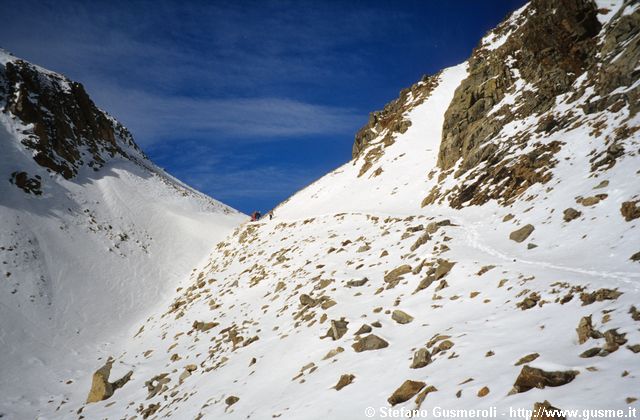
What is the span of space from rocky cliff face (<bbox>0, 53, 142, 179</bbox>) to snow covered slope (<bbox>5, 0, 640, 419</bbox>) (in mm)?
26746

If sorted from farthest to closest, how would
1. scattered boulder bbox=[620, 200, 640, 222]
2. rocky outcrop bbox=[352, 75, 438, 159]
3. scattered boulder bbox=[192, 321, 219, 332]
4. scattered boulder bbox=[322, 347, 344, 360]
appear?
rocky outcrop bbox=[352, 75, 438, 159] < scattered boulder bbox=[192, 321, 219, 332] < scattered boulder bbox=[620, 200, 640, 222] < scattered boulder bbox=[322, 347, 344, 360]

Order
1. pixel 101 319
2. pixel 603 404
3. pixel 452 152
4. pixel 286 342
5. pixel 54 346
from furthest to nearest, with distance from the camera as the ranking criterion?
pixel 452 152, pixel 101 319, pixel 54 346, pixel 286 342, pixel 603 404

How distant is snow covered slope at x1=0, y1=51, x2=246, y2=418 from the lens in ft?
67.5

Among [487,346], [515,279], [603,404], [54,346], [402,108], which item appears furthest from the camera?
[402,108]

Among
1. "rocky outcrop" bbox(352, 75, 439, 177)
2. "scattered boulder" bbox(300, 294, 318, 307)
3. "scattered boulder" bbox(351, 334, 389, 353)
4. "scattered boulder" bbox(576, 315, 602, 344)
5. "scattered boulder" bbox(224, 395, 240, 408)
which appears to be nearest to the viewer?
"scattered boulder" bbox(576, 315, 602, 344)

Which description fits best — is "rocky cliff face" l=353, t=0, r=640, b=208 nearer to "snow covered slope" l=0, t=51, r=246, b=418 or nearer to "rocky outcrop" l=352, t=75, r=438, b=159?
"rocky outcrop" l=352, t=75, r=438, b=159

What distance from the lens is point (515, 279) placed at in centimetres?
973

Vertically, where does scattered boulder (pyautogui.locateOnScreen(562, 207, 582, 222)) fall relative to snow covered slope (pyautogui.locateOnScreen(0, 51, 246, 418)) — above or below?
below

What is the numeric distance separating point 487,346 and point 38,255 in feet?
105

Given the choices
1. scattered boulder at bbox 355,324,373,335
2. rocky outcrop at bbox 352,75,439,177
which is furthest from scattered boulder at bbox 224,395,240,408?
rocky outcrop at bbox 352,75,439,177

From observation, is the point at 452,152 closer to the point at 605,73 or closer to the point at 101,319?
the point at 605,73

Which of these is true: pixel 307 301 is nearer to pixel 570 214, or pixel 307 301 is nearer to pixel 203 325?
pixel 203 325

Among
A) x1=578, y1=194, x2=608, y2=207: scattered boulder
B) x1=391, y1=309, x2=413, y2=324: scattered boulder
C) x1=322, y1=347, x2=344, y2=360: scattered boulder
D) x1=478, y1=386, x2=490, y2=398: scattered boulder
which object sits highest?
x1=578, y1=194, x2=608, y2=207: scattered boulder

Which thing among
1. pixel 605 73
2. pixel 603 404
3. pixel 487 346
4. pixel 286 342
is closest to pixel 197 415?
pixel 286 342
